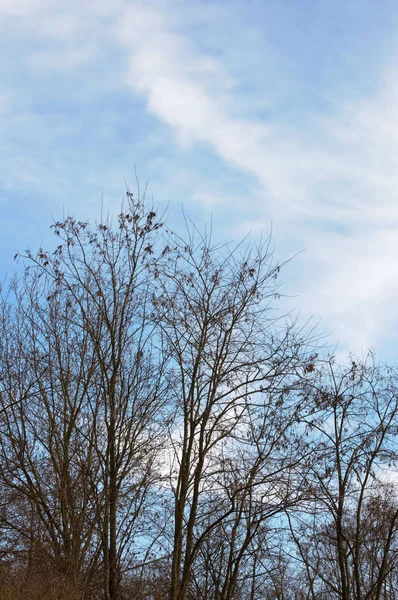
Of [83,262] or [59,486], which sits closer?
[59,486]

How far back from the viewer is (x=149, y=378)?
14273mm

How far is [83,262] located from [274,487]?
6.47 m

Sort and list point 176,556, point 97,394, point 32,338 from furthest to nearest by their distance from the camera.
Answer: point 32,338, point 97,394, point 176,556

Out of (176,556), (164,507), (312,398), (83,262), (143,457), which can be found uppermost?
(83,262)

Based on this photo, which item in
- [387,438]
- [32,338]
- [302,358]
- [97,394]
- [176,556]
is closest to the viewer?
[176,556]

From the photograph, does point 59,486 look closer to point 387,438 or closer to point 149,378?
point 149,378

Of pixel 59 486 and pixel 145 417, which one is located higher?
pixel 145 417

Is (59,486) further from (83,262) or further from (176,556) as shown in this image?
(83,262)

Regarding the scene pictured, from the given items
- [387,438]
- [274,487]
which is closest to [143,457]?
[274,487]

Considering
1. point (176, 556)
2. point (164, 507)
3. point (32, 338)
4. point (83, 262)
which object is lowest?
point (176, 556)

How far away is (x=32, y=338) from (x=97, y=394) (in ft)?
8.26

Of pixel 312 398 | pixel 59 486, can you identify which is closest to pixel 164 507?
pixel 59 486

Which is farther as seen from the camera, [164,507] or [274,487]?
[164,507]

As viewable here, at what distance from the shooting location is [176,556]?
12.1 metres
